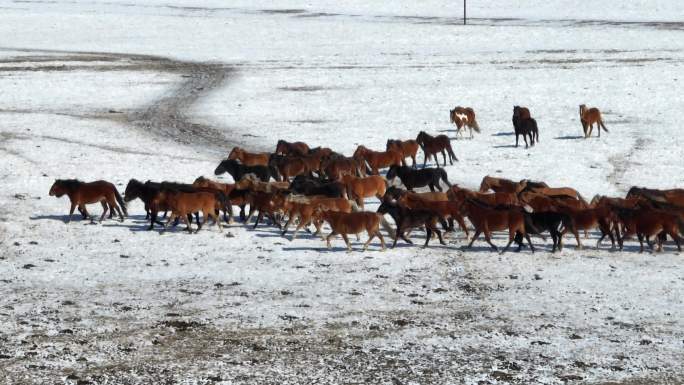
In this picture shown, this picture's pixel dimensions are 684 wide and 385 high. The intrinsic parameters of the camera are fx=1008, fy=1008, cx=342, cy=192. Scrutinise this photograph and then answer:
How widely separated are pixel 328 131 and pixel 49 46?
32558 millimetres

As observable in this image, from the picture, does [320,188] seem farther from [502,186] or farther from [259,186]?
[502,186]

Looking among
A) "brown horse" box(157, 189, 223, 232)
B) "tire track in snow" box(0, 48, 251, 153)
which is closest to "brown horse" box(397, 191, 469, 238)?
"brown horse" box(157, 189, 223, 232)

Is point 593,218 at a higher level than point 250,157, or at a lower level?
lower

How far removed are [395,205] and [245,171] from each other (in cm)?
526

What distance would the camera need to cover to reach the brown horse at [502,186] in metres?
18.5

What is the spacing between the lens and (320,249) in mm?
16047

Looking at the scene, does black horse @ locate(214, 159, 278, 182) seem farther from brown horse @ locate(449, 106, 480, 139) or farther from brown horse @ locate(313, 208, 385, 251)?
brown horse @ locate(449, 106, 480, 139)

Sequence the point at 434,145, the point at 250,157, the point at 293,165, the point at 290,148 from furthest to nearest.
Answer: the point at 434,145 < the point at 290,148 < the point at 250,157 < the point at 293,165

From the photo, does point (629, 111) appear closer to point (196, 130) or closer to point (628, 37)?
point (196, 130)

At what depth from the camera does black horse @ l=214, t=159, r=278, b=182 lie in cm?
2070

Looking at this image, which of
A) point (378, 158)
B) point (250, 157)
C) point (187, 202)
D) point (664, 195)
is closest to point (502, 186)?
point (664, 195)

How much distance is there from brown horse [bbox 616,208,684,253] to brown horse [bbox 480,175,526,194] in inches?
112

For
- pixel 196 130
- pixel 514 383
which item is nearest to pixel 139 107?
pixel 196 130

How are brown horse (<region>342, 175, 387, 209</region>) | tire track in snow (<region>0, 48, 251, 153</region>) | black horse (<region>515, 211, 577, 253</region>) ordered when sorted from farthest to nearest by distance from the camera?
tire track in snow (<region>0, 48, 251, 153</region>) < brown horse (<region>342, 175, 387, 209</region>) < black horse (<region>515, 211, 577, 253</region>)
